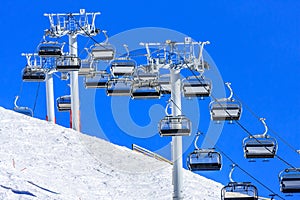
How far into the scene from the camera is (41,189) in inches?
1458

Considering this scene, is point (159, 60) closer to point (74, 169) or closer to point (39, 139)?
point (74, 169)

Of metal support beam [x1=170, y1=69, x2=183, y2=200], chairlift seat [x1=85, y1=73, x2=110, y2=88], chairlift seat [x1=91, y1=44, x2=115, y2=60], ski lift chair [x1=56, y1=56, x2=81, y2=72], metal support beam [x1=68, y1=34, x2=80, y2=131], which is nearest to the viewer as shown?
metal support beam [x1=170, y1=69, x2=183, y2=200]

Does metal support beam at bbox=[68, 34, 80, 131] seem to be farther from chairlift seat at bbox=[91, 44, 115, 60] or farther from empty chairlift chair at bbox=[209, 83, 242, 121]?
empty chairlift chair at bbox=[209, 83, 242, 121]

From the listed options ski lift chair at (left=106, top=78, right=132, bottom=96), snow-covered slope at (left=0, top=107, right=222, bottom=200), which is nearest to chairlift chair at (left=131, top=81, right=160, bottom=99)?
ski lift chair at (left=106, top=78, right=132, bottom=96)

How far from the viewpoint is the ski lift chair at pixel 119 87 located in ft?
119

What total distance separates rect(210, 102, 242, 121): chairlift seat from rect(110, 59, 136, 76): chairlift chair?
107 inches

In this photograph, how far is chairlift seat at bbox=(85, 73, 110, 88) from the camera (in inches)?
1711

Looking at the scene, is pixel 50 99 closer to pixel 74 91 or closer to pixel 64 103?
pixel 64 103

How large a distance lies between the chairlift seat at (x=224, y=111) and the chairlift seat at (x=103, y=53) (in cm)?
682

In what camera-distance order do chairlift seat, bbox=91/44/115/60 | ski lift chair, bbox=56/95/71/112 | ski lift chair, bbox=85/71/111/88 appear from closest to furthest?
chairlift seat, bbox=91/44/115/60 < ski lift chair, bbox=85/71/111/88 < ski lift chair, bbox=56/95/71/112

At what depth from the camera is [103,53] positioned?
1601 inches

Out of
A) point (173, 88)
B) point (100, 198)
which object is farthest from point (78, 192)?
point (173, 88)

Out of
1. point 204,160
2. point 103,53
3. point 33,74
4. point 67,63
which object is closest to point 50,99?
point 33,74

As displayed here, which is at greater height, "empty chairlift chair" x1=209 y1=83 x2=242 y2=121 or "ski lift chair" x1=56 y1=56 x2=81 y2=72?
"ski lift chair" x1=56 y1=56 x2=81 y2=72
